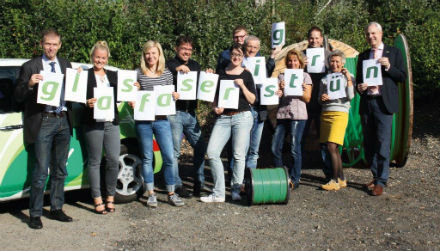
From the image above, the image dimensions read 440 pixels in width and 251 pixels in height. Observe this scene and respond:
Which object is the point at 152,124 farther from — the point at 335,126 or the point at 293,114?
the point at 335,126

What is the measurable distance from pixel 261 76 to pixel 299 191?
1704 millimetres

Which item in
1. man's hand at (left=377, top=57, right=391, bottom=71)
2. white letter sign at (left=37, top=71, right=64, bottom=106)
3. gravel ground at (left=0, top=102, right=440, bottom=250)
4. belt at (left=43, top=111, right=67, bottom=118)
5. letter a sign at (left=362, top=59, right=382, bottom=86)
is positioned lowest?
gravel ground at (left=0, top=102, right=440, bottom=250)

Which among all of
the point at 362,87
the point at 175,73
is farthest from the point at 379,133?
the point at 175,73

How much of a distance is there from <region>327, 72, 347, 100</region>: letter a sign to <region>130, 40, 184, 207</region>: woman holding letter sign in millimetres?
Result: 2038

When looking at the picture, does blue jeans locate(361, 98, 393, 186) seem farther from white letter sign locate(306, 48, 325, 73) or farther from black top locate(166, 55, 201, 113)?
black top locate(166, 55, 201, 113)

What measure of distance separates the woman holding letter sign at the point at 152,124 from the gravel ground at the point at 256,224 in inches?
22.0

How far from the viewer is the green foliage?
1128 cm

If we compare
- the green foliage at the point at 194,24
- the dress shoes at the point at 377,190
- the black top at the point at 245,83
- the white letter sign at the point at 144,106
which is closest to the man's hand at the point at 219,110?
the black top at the point at 245,83

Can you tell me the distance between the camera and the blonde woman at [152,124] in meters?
6.91

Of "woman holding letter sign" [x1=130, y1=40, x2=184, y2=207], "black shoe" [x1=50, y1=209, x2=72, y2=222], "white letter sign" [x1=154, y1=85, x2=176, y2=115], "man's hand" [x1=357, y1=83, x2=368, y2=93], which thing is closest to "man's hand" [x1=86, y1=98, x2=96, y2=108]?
"woman holding letter sign" [x1=130, y1=40, x2=184, y2=207]

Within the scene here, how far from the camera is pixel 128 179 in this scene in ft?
24.0

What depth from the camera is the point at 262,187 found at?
7.00 meters

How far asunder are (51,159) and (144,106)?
47.1 inches

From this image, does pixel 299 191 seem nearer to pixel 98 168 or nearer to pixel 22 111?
pixel 98 168
